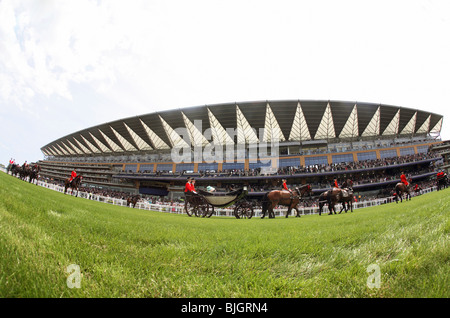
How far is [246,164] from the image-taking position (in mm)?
42625

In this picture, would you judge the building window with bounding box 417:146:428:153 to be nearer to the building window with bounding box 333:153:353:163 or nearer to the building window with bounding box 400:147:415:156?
the building window with bounding box 400:147:415:156

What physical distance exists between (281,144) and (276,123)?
563 centimetres

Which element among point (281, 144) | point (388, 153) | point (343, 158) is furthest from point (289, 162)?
point (388, 153)

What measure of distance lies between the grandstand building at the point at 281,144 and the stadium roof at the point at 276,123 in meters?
0.21

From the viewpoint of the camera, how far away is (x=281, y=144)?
44.3m

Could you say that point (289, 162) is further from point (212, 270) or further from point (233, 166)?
point (212, 270)

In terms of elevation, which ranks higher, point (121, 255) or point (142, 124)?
point (142, 124)

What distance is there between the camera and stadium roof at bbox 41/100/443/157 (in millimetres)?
39719

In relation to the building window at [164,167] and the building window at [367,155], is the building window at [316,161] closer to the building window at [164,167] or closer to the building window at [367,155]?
the building window at [367,155]

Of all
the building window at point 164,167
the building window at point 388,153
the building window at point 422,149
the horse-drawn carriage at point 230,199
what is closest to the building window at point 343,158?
the building window at point 388,153

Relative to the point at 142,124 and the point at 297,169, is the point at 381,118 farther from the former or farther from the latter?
the point at 142,124

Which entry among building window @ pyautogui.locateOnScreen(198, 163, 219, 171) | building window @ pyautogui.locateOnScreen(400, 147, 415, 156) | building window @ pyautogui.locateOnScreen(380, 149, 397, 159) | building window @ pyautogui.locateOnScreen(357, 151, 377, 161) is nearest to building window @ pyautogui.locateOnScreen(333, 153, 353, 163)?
building window @ pyautogui.locateOnScreen(357, 151, 377, 161)

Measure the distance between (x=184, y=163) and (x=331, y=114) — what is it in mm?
34921

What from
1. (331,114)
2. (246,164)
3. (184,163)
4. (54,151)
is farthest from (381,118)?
(54,151)
